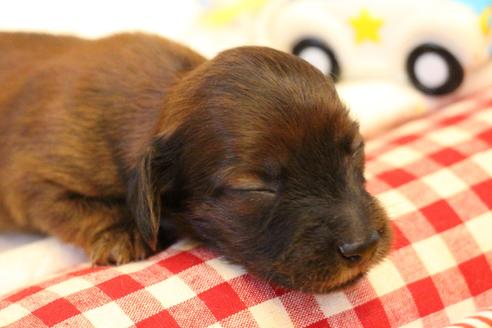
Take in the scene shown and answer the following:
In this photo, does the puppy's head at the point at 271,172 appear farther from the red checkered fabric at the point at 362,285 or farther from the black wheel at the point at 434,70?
the black wheel at the point at 434,70

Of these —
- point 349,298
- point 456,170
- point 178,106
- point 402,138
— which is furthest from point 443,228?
point 178,106

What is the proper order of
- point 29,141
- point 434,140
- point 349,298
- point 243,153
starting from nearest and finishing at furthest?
point 243,153
point 349,298
point 29,141
point 434,140

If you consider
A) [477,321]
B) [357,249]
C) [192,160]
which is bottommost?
[477,321]

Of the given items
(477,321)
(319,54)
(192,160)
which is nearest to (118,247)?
(192,160)

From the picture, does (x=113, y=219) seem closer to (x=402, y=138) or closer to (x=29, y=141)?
(x=29, y=141)

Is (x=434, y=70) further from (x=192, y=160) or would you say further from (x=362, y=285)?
(x=192, y=160)

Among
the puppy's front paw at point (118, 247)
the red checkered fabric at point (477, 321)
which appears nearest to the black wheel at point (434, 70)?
the red checkered fabric at point (477, 321)
